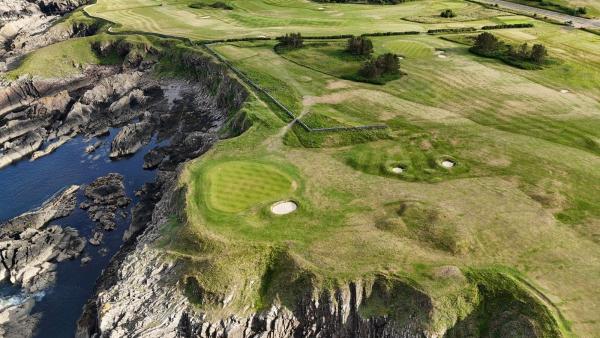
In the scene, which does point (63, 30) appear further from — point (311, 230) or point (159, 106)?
point (311, 230)

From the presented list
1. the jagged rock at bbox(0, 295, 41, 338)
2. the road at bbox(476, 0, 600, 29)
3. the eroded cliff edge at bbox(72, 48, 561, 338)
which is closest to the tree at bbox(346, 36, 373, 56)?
the road at bbox(476, 0, 600, 29)

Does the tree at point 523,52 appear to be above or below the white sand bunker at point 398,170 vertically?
above

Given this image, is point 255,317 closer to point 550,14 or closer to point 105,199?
point 105,199

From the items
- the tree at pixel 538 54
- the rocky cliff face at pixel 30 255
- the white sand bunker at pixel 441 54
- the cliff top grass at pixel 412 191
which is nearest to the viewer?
the cliff top grass at pixel 412 191

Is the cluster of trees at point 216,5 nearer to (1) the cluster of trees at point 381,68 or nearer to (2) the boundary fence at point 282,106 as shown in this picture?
(2) the boundary fence at point 282,106

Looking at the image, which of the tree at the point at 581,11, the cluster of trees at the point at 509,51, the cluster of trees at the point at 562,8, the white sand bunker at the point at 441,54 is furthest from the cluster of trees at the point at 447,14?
the white sand bunker at the point at 441,54

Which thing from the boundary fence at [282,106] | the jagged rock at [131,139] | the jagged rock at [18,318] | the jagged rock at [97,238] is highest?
the boundary fence at [282,106]

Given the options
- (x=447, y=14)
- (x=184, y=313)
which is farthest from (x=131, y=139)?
(x=447, y=14)
